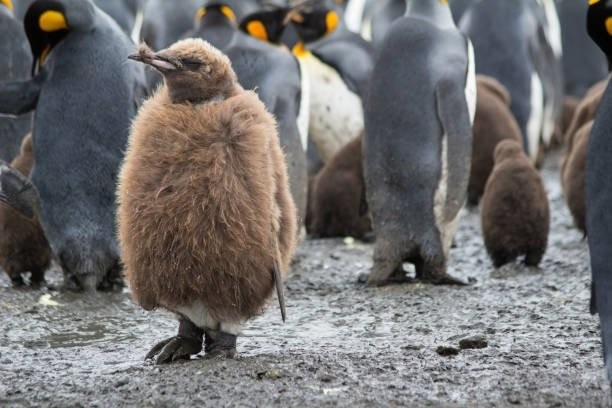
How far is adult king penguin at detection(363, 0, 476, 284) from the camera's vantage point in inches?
242

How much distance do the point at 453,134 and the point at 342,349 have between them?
2.01 meters

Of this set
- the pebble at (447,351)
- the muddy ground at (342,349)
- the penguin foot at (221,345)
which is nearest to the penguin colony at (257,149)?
the penguin foot at (221,345)

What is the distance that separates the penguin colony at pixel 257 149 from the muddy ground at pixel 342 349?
0.24 metres

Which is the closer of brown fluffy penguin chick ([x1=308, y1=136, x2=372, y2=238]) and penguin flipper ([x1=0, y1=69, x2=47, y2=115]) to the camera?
penguin flipper ([x1=0, y1=69, x2=47, y2=115])

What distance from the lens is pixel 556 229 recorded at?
822 cm

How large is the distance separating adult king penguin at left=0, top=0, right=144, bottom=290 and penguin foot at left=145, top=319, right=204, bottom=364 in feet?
5.62

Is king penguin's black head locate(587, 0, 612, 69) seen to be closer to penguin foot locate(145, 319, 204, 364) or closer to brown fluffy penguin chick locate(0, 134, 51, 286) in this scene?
penguin foot locate(145, 319, 204, 364)

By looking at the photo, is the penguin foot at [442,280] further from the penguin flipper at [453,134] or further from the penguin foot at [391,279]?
the penguin flipper at [453,134]

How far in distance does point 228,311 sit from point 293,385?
1.41 ft

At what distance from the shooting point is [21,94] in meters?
5.90

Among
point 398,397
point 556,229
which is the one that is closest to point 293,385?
point 398,397

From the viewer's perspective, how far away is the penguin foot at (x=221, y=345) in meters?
4.14

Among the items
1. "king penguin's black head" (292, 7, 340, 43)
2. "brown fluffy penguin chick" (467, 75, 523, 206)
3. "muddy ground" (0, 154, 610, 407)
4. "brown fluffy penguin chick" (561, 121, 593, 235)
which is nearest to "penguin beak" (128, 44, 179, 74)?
"muddy ground" (0, 154, 610, 407)

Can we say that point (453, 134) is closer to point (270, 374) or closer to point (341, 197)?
point (341, 197)
